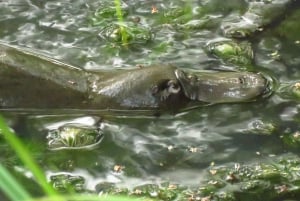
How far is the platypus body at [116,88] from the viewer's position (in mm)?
2840

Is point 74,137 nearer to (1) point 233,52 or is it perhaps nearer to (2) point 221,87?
(2) point 221,87

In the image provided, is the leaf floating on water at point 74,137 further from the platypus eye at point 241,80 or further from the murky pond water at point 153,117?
A: the platypus eye at point 241,80

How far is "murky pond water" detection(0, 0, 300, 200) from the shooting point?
102 inches

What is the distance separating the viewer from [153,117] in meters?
2.84

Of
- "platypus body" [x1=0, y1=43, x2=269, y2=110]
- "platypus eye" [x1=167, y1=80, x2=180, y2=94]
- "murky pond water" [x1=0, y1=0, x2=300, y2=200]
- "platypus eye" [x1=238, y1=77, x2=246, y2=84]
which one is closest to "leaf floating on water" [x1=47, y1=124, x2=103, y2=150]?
"murky pond water" [x1=0, y1=0, x2=300, y2=200]

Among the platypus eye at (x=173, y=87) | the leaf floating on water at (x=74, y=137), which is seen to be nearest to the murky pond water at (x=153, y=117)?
the leaf floating on water at (x=74, y=137)

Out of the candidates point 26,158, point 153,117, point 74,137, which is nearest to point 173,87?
point 153,117

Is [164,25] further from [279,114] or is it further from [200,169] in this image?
[200,169]

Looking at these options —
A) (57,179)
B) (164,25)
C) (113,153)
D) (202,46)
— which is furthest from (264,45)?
(57,179)

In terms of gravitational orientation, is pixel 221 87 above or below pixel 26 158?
above

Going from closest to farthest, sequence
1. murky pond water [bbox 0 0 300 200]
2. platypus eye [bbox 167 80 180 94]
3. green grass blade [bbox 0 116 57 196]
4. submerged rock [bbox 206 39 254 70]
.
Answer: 1. green grass blade [bbox 0 116 57 196]
2. murky pond water [bbox 0 0 300 200]
3. platypus eye [bbox 167 80 180 94]
4. submerged rock [bbox 206 39 254 70]

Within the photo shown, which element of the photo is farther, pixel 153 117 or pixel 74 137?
pixel 153 117

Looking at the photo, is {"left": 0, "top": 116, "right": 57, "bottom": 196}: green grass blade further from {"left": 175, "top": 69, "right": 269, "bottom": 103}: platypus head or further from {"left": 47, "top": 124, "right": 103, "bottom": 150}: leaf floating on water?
{"left": 175, "top": 69, "right": 269, "bottom": 103}: platypus head

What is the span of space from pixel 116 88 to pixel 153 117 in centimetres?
23
